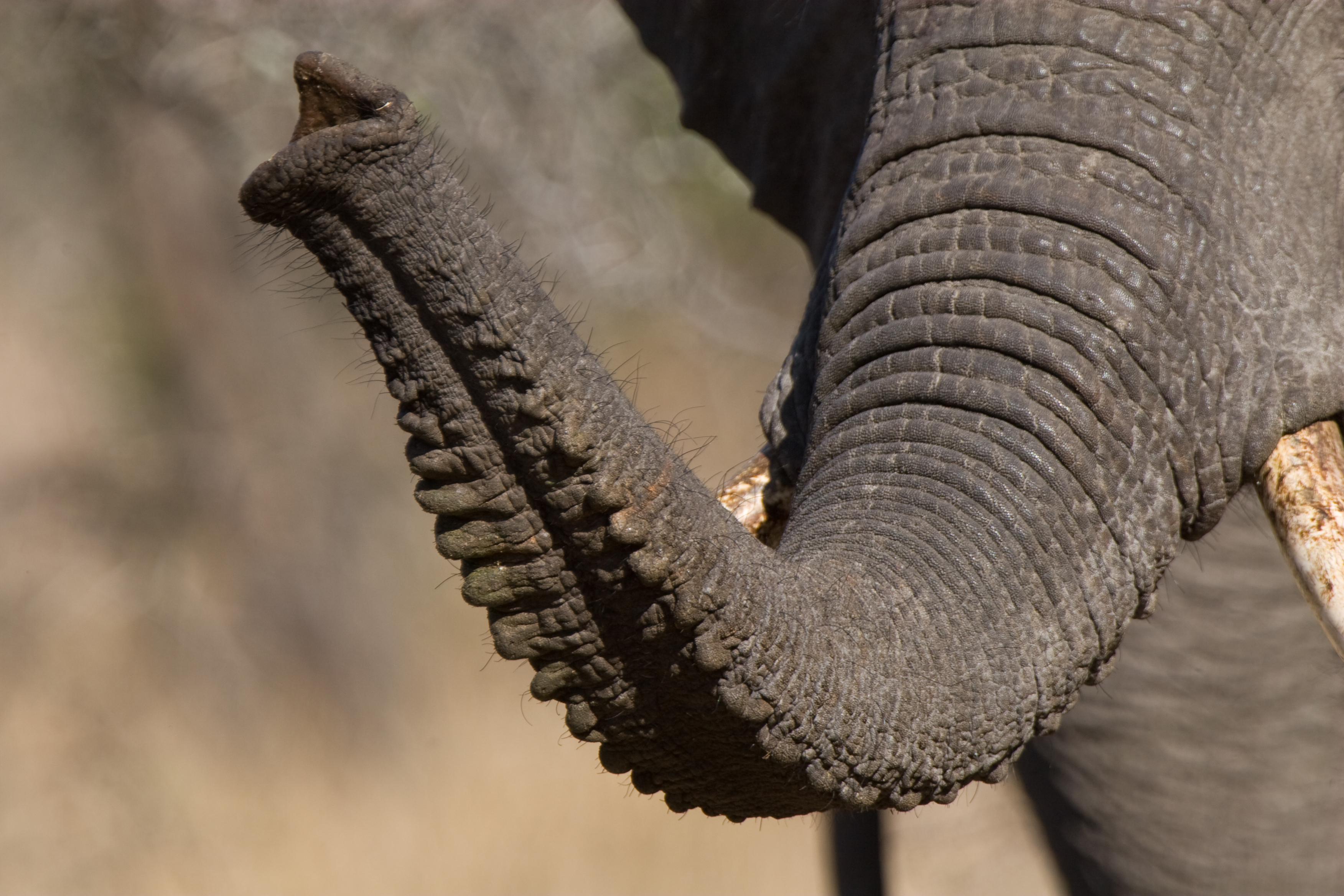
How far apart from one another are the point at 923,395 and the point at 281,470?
8.29 ft

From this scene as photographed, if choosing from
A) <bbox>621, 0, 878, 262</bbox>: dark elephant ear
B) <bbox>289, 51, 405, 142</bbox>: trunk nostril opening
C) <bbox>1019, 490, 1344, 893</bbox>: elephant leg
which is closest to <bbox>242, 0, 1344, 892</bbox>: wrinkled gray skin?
<bbox>289, 51, 405, 142</bbox>: trunk nostril opening

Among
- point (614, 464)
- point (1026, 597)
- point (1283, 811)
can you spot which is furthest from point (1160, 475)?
point (1283, 811)

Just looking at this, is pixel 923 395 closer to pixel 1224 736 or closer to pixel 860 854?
pixel 1224 736

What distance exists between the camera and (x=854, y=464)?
0.95 m

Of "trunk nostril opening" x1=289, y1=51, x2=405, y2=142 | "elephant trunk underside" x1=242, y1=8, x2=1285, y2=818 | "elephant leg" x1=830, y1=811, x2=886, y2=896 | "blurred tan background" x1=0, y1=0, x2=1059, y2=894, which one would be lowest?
"elephant leg" x1=830, y1=811, x2=886, y2=896

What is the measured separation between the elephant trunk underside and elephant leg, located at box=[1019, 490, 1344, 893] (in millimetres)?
698

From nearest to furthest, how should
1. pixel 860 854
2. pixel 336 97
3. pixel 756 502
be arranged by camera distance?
pixel 336 97 → pixel 756 502 → pixel 860 854

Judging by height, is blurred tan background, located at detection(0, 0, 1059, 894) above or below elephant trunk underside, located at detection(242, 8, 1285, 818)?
above

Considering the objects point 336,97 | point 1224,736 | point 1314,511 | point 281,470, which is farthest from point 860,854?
point 281,470

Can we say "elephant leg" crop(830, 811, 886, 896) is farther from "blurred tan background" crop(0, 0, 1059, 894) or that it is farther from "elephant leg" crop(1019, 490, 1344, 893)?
"blurred tan background" crop(0, 0, 1059, 894)

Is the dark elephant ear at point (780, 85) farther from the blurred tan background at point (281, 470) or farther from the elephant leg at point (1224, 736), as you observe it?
the blurred tan background at point (281, 470)

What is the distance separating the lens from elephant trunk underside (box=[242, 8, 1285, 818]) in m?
0.63

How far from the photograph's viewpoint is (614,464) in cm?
67

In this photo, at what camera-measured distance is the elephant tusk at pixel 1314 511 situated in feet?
3.13
